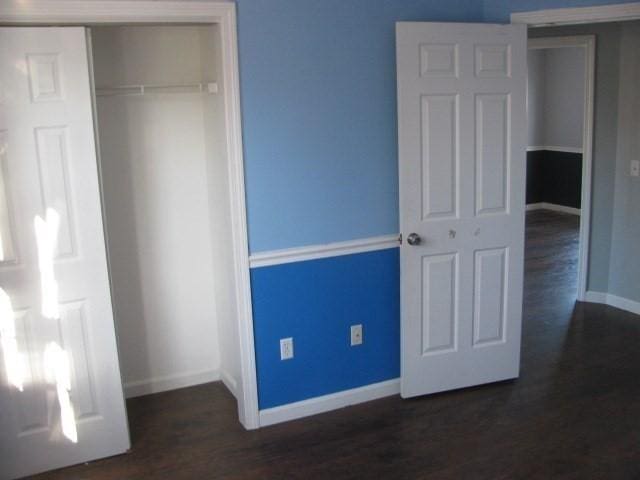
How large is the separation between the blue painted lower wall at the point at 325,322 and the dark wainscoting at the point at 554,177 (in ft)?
20.8

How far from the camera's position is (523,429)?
11.1ft

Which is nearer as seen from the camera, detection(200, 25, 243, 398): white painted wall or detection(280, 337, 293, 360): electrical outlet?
detection(200, 25, 243, 398): white painted wall

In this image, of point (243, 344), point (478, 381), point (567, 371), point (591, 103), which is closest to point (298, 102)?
point (243, 344)

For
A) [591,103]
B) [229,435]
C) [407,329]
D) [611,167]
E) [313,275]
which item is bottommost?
[229,435]

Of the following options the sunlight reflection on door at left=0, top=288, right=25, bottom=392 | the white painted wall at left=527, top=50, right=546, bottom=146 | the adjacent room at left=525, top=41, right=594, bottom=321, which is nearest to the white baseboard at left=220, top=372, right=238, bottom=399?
the sunlight reflection on door at left=0, top=288, right=25, bottom=392

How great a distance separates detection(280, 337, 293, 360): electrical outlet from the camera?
3.53 meters

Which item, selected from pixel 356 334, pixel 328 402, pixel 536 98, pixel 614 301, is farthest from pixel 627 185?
pixel 536 98

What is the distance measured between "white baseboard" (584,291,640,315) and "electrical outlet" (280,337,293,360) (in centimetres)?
298

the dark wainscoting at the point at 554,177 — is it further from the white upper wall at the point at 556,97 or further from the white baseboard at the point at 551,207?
the white upper wall at the point at 556,97

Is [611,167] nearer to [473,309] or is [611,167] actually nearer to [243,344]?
[473,309]

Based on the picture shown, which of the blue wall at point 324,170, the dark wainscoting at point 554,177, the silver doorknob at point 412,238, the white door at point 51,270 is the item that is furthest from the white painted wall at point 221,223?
the dark wainscoting at point 554,177

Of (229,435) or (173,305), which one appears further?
(173,305)

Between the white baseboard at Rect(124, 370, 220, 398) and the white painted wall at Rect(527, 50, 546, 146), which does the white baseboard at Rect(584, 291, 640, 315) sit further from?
the white painted wall at Rect(527, 50, 546, 146)

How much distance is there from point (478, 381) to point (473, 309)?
1.45 feet
